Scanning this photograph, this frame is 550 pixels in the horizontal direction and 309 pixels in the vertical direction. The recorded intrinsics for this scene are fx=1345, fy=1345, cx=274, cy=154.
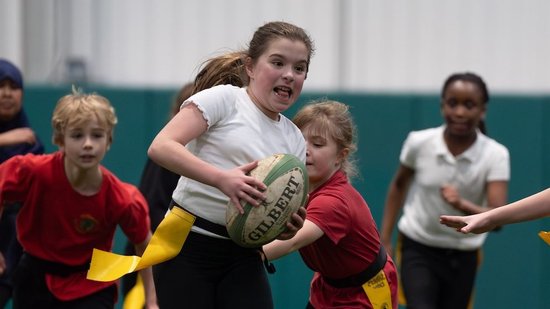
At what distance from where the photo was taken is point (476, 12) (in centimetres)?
1038

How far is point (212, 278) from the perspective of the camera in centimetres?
545

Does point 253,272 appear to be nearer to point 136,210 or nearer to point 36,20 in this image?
point 136,210

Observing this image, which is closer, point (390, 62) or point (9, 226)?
point (9, 226)

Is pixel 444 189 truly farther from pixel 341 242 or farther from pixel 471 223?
pixel 471 223

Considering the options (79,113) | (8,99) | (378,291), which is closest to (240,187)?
(378,291)

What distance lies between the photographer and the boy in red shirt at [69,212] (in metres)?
6.64

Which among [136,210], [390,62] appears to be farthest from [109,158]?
[136,210]

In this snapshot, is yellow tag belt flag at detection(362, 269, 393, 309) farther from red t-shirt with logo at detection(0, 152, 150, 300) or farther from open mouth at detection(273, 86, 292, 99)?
red t-shirt with logo at detection(0, 152, 150, 300)

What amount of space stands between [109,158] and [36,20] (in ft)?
5.66

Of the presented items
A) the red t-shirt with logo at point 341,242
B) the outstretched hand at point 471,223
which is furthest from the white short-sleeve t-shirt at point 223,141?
the outstretched hand at point 471,223

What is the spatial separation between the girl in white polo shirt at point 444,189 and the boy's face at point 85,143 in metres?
2.17

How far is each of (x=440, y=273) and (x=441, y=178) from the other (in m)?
0.63

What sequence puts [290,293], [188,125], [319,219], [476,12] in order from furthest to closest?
[476,12] < [290,293] < [319,219] < [188,125]

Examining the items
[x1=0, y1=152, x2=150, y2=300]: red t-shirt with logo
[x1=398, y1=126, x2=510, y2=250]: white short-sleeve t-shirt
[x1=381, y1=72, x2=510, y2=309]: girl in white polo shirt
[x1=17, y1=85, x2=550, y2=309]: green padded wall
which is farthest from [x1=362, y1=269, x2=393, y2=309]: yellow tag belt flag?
[x1=17, y1=85, x2=550, y2=309]: green padded wall
